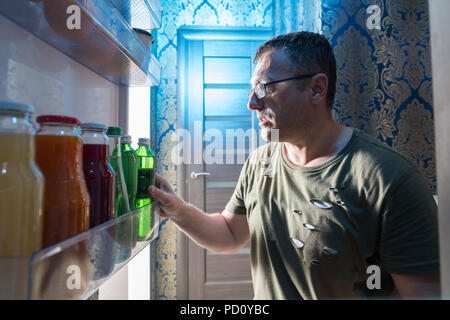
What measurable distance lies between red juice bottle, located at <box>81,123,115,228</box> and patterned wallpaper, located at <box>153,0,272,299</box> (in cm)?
163

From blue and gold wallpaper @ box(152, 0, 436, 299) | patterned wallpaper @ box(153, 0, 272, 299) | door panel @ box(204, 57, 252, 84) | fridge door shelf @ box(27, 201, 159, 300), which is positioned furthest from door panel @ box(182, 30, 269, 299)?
fridge door shelf @ box(27, 201, 159, 300)

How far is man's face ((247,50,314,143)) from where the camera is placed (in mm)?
852

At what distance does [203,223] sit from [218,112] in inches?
55.9

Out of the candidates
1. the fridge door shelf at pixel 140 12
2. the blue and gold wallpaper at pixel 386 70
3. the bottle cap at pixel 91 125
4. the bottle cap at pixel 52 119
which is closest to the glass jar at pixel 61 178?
the bottle cap at pixel 52 119

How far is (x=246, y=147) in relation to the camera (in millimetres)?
2236

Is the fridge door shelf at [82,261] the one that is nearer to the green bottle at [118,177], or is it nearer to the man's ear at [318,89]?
the green bottle at [118,177]

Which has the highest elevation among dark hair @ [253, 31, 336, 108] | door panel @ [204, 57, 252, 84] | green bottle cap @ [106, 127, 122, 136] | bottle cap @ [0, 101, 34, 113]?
door panel @ [204, 57, 252, 84]

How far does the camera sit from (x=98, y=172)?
0.49 m

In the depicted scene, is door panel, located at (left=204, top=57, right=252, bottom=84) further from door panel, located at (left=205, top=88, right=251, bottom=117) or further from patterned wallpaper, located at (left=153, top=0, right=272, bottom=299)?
→ patterned wallpaper, located at (left=153, top=0, right=272, bottom=299)

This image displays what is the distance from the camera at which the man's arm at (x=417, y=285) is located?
59 cm

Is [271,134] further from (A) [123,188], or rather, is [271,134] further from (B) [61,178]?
(B) [61,178]

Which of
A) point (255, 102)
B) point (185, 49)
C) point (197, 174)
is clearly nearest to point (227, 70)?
point (185, 49)
